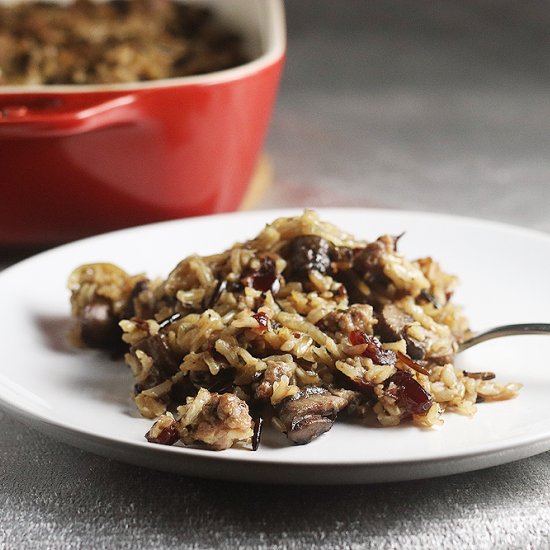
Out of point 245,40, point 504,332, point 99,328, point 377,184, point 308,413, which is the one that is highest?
point 308,413

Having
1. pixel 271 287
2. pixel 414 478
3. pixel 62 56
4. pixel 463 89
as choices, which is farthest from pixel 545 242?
pixel 463 89

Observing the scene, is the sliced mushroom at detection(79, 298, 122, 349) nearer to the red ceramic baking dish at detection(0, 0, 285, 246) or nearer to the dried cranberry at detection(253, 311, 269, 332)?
the dried cranberry at detection(253, 311, 269, 332)

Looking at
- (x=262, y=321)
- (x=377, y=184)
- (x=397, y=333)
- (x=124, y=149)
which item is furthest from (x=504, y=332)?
(x=377, y=184)

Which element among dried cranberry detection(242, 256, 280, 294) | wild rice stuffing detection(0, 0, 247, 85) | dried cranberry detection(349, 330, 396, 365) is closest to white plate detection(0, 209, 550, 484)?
dried cranberry detection(349, 330, 396, 365)

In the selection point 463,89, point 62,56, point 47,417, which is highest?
point 47,417

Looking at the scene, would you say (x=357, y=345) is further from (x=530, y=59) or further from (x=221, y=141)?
(x=530, y=59)

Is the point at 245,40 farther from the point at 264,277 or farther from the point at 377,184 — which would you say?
the point at 264,277
